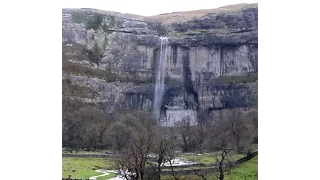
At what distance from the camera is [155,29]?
2389cm

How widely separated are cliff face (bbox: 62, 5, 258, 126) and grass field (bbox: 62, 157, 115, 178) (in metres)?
4.11

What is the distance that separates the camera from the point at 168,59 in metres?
23.9

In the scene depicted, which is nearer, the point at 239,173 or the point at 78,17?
the point at 239,173

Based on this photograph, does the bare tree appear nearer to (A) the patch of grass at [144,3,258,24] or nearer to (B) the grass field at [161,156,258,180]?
(B) the grass field at [161,156,258,180]

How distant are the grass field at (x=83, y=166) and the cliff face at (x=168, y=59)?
411cm

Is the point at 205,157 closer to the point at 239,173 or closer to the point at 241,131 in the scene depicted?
the point at 241,131

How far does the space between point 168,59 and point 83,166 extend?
11451 millimetres

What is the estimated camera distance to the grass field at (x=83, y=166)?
1225 centimetres

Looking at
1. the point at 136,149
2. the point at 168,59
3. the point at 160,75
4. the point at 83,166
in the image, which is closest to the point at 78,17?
the point at 160,75

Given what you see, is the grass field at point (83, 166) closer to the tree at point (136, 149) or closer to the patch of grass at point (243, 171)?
→ the tree at point (136, 149)

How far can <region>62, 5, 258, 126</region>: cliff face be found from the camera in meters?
19.3

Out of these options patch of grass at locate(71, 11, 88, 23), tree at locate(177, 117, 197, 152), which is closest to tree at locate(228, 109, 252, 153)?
tree at locate(177, 117, 197, 152)
